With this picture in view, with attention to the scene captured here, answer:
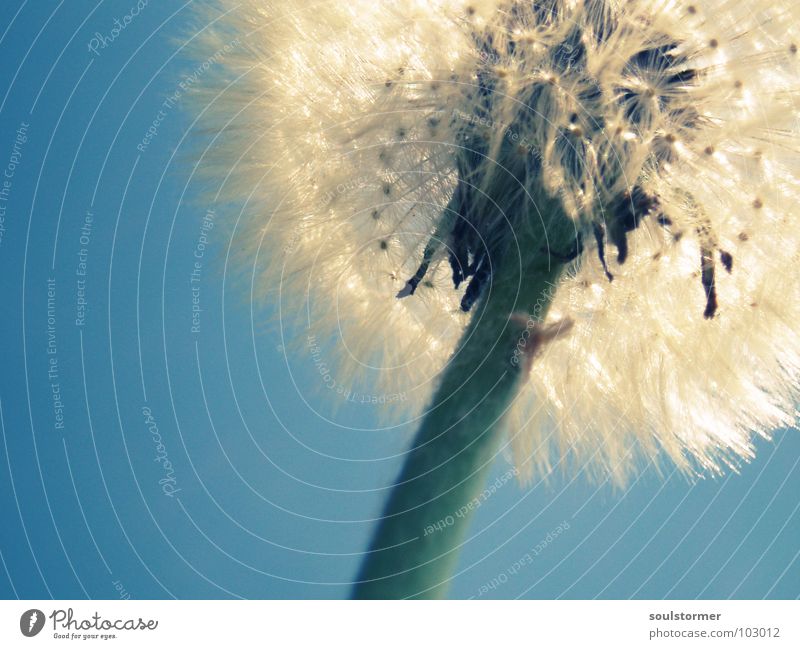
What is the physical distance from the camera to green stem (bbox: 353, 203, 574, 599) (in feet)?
6.97

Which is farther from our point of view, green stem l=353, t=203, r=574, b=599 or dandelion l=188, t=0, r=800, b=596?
dandelion l=188, t=0, r=800, b=596

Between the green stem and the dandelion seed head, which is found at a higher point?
the dandelion seed head

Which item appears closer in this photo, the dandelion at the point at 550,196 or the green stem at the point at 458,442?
the green stem at the point at 458,442

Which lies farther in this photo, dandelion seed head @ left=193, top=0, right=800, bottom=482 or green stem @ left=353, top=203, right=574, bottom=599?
dandelion seed head @ left=193, top=0, right=800, bottom=482

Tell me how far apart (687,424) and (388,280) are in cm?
104

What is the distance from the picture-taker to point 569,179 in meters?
2.40

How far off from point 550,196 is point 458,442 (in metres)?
0.74

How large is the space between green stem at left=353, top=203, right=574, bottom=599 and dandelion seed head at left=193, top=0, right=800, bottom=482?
67 millimetres

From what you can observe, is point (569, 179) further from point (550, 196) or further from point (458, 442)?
point (458, 442)

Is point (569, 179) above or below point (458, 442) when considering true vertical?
above

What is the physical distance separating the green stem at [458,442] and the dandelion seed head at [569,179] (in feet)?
0.22

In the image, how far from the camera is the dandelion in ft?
7.85

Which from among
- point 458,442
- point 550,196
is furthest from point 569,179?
point 458,442

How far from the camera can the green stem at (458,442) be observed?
2.12 meters
